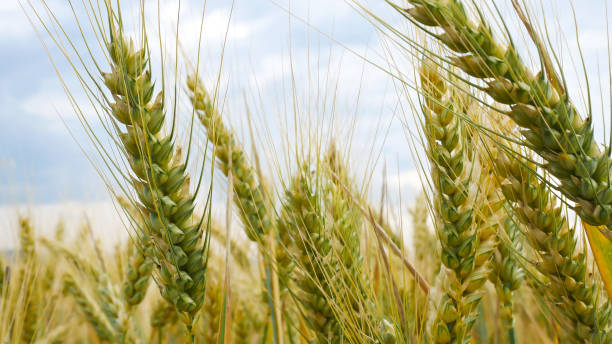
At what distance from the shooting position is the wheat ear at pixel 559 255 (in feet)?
3.59

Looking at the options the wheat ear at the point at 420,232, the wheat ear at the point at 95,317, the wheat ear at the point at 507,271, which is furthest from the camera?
the wheat ear at the point at 420,232

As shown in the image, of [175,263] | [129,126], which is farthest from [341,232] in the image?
[129,126]

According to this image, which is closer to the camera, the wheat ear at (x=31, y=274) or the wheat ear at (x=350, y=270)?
the wheat ear at (x=350, y=270)

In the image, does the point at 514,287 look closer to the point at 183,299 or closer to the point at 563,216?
the point at 563,216

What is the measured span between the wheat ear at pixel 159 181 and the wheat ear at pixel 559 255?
0.68 m

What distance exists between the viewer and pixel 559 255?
3.57 ft

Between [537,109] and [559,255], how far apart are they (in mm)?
352

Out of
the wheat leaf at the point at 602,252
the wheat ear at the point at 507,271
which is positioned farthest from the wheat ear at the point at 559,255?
the wheat ear at the point at 507,271

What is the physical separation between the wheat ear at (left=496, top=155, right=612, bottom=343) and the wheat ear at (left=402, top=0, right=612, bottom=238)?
0.15 meters

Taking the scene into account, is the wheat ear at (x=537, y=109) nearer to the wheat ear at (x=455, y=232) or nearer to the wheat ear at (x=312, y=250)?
the wheat ear at (x=455, y=232)

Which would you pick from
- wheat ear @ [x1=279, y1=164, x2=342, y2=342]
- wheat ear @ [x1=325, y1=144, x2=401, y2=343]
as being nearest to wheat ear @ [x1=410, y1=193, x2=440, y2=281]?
wheat ear @ [x1=325, y1=144, x2=401, y2=343]

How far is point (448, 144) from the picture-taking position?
3.89ft

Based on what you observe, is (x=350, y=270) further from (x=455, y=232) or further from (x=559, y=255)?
(x=559, y=255)

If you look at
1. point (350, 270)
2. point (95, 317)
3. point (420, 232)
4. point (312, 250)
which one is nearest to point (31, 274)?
point (95, 317)
